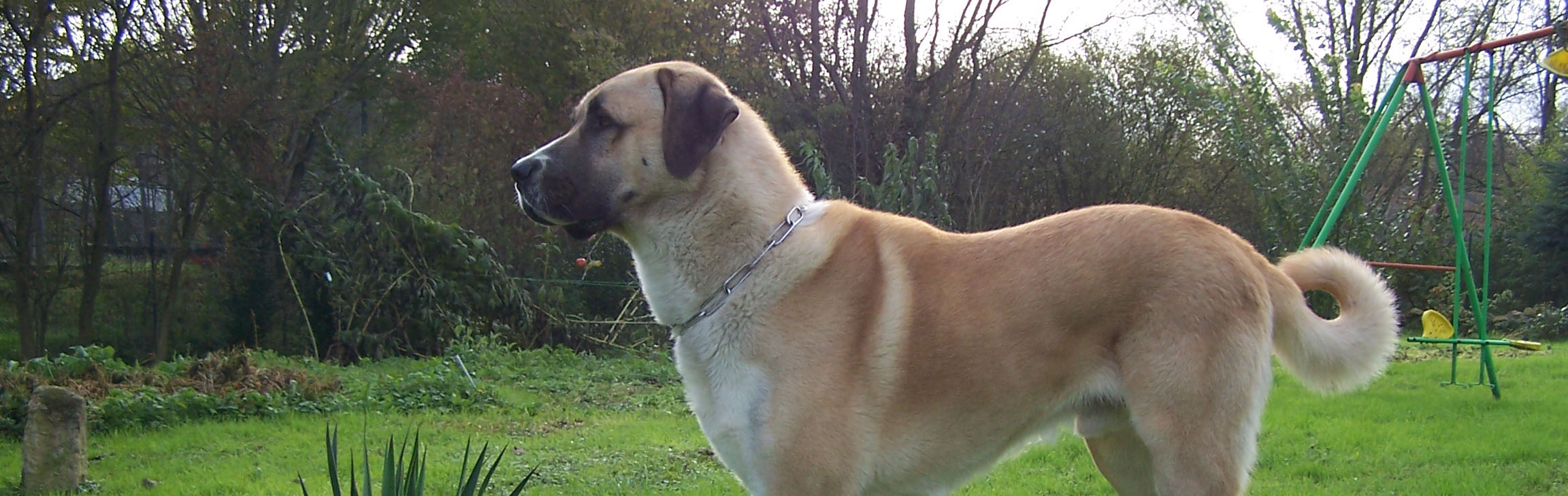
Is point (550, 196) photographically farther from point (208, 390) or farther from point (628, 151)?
point (208, 390)

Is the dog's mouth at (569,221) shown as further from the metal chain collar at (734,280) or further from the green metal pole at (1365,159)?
the green metal pole at (1365,159)

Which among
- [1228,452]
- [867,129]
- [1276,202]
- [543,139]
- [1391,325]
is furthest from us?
[867,129]

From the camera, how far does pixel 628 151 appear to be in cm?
280

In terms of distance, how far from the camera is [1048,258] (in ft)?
8.99

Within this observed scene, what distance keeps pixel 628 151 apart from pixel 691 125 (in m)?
0.19

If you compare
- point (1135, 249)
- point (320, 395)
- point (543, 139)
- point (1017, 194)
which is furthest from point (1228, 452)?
point (1017, 194)

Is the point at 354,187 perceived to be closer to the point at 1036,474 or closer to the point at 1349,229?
the point at 1036,474

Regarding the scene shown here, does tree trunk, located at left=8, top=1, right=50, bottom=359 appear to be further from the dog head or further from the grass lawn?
the dog head

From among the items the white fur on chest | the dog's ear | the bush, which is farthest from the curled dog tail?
the bush

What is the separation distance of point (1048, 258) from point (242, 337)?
10.6 m

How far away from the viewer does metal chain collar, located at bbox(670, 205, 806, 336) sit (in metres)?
2.79

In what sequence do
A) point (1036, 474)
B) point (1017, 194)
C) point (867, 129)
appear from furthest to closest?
point (1017, 194) < point (867, 129) < point (1036, 474)

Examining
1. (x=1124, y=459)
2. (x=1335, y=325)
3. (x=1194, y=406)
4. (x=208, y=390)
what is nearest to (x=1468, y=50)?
(x=1335, y=325)

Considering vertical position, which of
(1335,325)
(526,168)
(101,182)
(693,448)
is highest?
(101,182)
